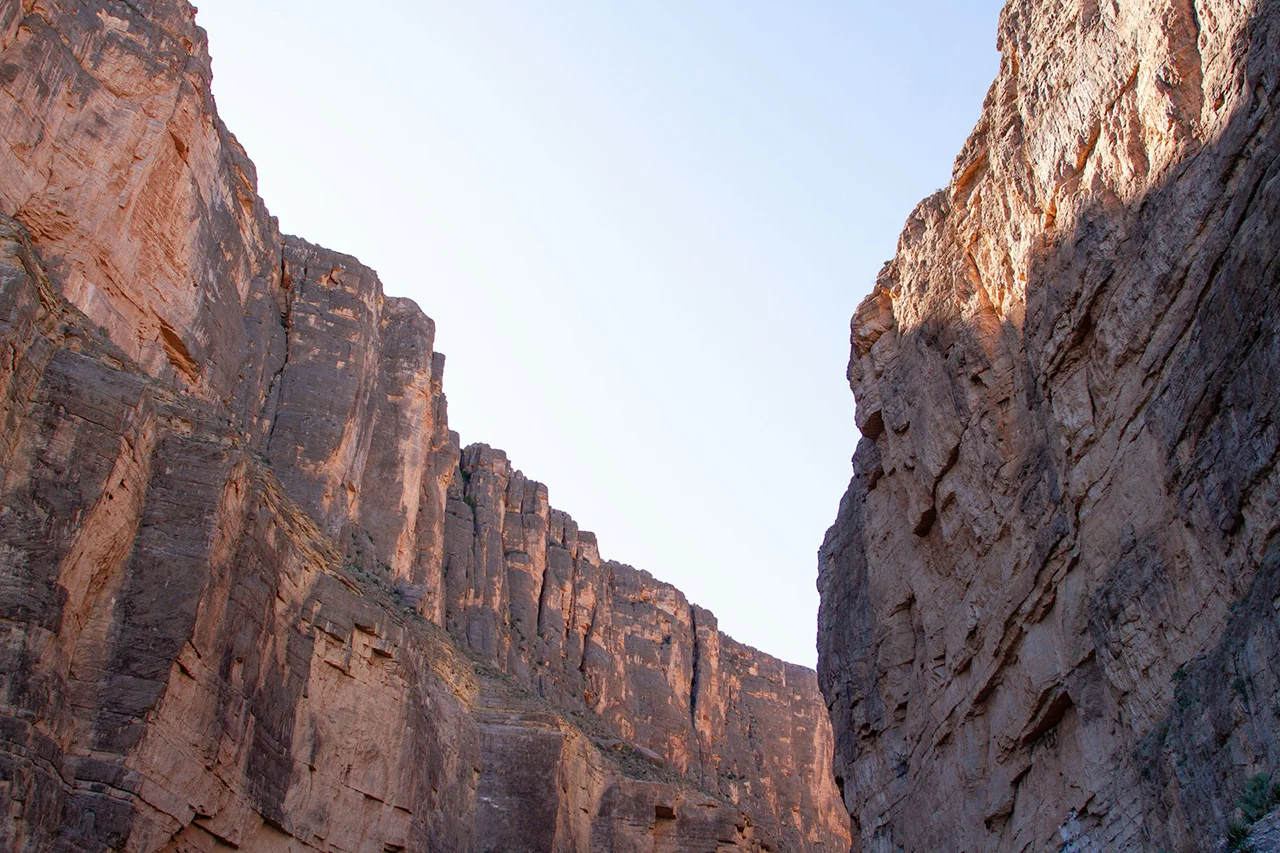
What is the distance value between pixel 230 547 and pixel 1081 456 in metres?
18.9

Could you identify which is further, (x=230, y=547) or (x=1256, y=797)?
(x=230, y=547)

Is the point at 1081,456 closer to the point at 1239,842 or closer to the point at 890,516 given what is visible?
the point at 890,516

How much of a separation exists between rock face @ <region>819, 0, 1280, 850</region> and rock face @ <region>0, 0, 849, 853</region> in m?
15.5

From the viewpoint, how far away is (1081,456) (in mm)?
24484

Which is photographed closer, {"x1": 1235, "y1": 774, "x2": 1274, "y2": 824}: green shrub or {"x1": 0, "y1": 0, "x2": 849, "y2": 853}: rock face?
{"x1": 1235, "y1": 774, "x2": 1274, "y2": 824}: green shrub

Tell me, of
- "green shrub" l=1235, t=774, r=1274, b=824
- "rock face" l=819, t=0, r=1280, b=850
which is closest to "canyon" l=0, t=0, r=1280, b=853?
"rock face" l=819, t=0, r=1280, b=850

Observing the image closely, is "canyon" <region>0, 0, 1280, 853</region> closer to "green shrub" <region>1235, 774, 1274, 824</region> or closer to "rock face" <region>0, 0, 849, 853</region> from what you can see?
"rock face" <region>0, 0, 849, 853</region>

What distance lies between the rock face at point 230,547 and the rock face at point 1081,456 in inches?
610

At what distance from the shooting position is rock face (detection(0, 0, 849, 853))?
24.2 metres

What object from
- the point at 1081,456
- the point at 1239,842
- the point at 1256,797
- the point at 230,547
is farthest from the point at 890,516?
the point at 1239,842

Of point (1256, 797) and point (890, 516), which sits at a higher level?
point (890, 516)

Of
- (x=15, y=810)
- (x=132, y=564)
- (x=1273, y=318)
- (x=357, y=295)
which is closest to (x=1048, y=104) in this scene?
(x=1273, y=318)

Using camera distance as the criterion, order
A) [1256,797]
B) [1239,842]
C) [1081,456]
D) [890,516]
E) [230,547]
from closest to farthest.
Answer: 1. [1239,842]
2. [1256,797]
3. [1081,456]
4. [230,547]
5. [890,516]

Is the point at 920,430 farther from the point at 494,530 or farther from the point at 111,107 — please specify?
the point at 494,530
